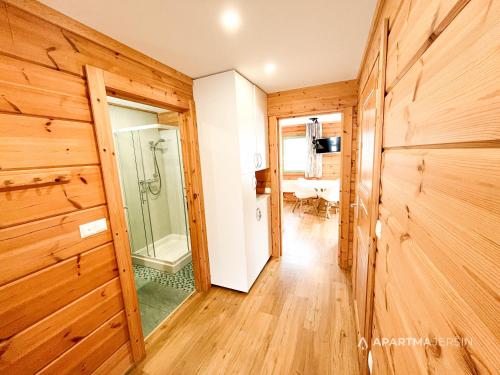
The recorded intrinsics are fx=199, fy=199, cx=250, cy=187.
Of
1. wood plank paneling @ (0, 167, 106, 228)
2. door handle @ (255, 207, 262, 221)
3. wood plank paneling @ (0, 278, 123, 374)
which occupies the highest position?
Answer: wood plank paneling @ (0, 167, 106, 228)

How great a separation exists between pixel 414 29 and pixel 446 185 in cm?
58

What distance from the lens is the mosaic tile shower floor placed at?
215 cm

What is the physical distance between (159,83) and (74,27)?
2.15 feet

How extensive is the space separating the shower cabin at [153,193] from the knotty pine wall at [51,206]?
5.39ft

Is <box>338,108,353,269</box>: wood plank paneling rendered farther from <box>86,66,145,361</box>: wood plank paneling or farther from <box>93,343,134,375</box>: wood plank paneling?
<box>93,343,134,375</box>: wood plank paneling

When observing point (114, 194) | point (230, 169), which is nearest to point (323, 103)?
point (230, 169)

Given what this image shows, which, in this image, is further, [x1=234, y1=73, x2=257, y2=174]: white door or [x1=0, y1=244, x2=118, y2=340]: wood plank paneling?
[x1=234, y1=73, x2=257, y2=174]: white door

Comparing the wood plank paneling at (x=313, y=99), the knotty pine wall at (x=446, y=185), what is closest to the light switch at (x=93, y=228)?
the knotty pine wall at (x=446, y=185)

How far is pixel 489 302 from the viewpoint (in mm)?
342

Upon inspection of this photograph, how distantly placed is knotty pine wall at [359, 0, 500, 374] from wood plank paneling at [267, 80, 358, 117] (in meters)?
1.77

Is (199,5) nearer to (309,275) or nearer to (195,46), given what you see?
(195,46)

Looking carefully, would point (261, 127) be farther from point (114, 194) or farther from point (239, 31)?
point (114, 194)

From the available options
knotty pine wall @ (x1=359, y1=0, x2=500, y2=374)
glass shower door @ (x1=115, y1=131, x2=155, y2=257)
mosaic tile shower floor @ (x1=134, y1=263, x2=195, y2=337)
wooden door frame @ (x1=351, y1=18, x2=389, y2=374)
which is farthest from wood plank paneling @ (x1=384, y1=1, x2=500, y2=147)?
glass shower door @ (x1=115, y1=131, x2=155, y2=257)

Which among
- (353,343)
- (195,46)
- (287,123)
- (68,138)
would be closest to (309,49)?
(195,46)
